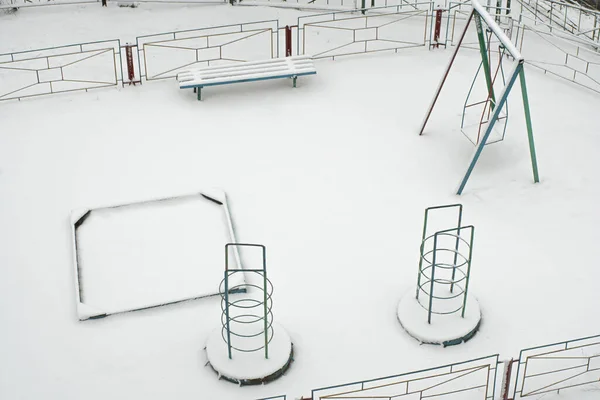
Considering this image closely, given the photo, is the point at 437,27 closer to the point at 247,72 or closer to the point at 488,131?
the point at 247,72

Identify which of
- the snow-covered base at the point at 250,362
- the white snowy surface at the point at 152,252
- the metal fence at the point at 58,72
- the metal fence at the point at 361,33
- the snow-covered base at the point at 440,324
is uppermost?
the metal fence at the point at 361,33

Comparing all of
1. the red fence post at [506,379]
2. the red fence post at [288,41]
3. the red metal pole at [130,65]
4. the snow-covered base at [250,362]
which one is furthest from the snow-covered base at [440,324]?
the red metal pole at [130,65]

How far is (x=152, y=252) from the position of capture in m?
11.8

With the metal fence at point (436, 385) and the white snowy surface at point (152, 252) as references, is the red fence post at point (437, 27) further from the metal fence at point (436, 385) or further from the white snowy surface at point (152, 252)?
the metal fence at point (436, 385)

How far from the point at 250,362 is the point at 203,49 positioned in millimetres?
8428

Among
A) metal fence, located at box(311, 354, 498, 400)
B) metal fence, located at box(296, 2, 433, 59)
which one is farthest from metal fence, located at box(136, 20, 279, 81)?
metal fence, located at box(311, 354, 498, 400)

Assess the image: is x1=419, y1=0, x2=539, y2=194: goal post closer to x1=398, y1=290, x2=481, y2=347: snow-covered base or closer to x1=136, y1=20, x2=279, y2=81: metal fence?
x1=398, y1=290, x2=481, y2=347: snow-covered base

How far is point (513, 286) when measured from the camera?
11.2 metres

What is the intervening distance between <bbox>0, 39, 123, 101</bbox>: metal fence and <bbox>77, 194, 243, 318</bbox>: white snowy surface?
3969 millimetres

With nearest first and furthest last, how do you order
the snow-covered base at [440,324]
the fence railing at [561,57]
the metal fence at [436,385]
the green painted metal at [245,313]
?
the green painted metal at [245,313] < the metal fence at [436,385] < the snow-covered base at [440,324] < the fence railing at [561,57]

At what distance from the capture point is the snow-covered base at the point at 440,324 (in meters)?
10.3

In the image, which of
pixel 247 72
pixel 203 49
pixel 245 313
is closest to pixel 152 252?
pixel 245 313

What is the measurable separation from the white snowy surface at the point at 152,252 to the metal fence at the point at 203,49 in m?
4.21

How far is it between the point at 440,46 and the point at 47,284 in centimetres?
915
